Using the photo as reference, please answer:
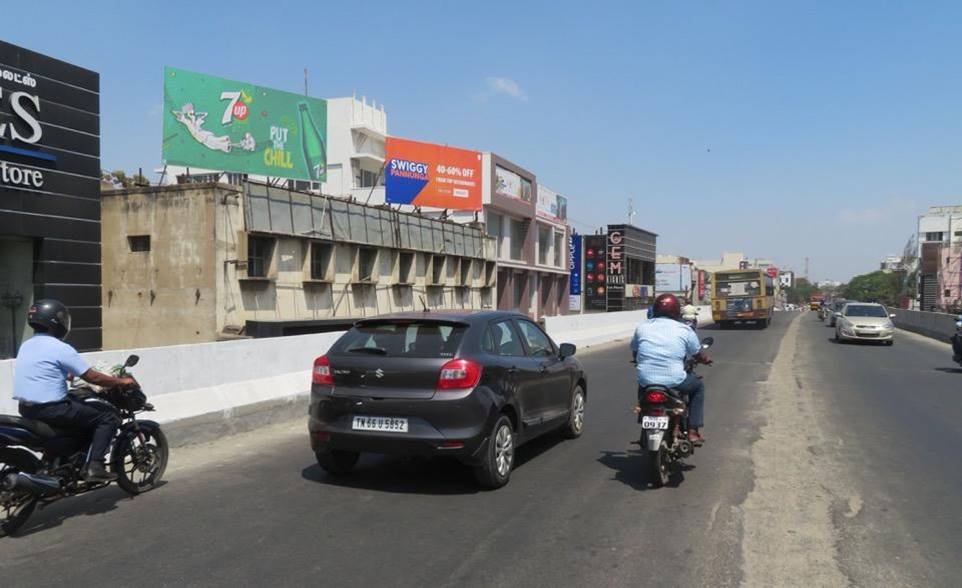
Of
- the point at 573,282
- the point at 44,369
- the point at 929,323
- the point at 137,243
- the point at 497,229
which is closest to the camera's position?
the point at 44,369

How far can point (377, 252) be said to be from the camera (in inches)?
1083

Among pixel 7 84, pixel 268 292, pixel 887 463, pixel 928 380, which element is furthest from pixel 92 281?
pixel 928 380

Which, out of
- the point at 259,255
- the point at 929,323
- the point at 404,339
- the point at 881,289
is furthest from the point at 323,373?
the point at 881,289

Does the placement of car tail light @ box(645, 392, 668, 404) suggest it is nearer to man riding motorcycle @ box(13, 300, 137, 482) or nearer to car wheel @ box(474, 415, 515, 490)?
car wheel @ box(474, 415, 515, 490)

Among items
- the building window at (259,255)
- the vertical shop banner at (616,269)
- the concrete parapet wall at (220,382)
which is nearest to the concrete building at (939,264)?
the vertical shop banner at (616,269)

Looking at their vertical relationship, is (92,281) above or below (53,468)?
above

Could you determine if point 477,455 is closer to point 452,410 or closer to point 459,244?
point 452,410

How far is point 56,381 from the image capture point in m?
5.04

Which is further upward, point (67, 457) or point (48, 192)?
point (48, 192)

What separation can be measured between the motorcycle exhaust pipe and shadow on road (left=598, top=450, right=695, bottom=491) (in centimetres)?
456

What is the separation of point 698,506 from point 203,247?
1694 cm

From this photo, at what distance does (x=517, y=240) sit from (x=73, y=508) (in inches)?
1581

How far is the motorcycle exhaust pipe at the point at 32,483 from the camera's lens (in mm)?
4715

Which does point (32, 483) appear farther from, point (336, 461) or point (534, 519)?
point (534, 519)
